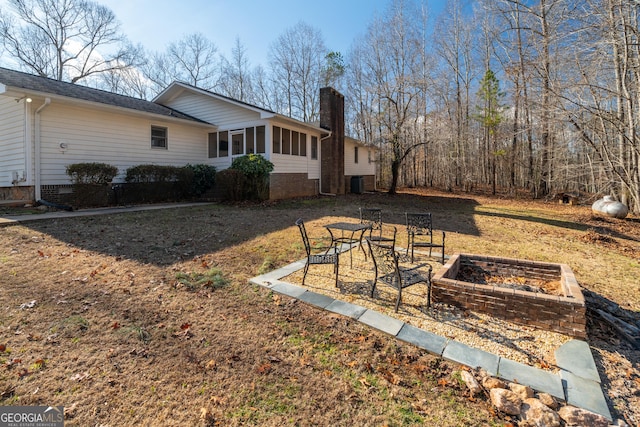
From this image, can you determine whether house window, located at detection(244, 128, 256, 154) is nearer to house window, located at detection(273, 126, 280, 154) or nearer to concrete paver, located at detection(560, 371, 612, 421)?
house window, located at detection(273, 126, 280, 154)

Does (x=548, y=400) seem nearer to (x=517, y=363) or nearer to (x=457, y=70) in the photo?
(x=517, y=363)

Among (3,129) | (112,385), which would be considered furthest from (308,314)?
(3,129)

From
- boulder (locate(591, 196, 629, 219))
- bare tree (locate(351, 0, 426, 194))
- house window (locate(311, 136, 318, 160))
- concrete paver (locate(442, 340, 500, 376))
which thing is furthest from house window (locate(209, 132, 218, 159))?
boulder (locate(591, 196, 629, 219))

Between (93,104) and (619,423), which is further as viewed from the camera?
(93,104)

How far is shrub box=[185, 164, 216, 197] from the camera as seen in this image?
12.9m

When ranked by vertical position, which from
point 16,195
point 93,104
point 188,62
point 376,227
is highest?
point 188,62

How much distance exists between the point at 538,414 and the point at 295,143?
1406cm

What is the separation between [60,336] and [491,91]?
87.4 feet

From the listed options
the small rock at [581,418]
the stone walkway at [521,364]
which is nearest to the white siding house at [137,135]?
the stone walkway at [521,364]

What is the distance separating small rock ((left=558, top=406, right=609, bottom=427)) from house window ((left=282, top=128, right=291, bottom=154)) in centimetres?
1321

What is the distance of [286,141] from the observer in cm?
1428

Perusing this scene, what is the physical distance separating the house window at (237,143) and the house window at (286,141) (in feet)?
6.20

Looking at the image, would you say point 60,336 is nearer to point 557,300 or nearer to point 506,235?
point 557,300

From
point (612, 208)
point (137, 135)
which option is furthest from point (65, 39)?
point (612, 208)
